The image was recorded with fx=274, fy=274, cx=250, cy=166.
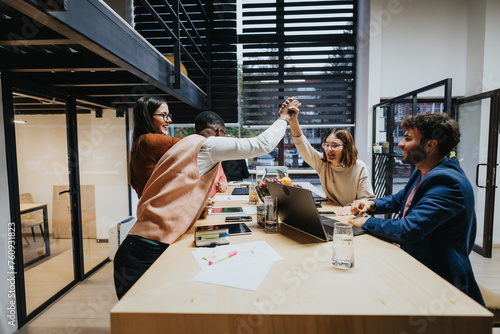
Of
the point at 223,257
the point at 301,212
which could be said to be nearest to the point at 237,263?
the point at 223,257

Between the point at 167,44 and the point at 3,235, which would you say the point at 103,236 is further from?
the point at 167,44

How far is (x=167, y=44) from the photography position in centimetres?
443

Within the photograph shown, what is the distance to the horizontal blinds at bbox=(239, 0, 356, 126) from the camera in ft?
14.5

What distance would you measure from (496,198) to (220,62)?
14.2ft

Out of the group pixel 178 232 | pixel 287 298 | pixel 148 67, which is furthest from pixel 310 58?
pixel 287 298

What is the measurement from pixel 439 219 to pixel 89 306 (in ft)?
9.19

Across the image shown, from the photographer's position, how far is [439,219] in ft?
3.97

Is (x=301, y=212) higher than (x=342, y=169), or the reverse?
(x=342, y=169)

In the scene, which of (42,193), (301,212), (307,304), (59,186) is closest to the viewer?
(307,304)

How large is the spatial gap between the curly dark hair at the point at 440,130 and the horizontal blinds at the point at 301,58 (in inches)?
118

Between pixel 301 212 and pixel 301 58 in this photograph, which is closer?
pixel 301 212

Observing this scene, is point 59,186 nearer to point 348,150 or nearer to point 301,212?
point 301,212

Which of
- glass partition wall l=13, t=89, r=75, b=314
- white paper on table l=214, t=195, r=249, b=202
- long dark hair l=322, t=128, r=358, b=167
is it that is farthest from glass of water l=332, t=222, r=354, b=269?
glass partition wall l=13, t=89, r=75, b=314

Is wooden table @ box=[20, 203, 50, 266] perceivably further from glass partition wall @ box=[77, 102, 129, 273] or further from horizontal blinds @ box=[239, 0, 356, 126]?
horizontal blinds @ box=[239, 0, 356, 126]
